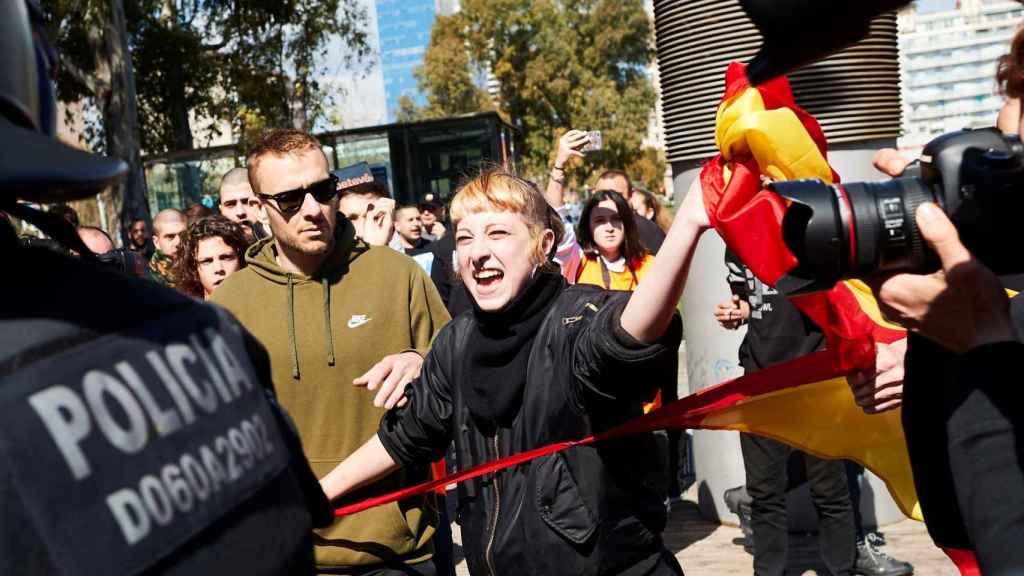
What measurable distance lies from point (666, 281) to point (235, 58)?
57.8ft

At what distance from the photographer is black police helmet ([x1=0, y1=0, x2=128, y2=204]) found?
1.25m

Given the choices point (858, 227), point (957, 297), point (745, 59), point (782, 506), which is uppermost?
point (745, 59)

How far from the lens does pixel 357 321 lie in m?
3.54

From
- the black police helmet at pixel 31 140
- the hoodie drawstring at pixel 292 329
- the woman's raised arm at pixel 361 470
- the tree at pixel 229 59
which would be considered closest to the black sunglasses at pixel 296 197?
the hoodie drawstring at pixel 292 329

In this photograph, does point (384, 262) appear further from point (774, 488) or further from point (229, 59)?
point (229, 59)

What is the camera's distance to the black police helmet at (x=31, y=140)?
49.3 inches

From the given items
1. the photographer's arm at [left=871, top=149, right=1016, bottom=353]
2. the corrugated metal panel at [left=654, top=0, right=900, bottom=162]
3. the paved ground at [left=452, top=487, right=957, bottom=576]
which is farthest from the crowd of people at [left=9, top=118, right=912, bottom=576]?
the corrugated metal panel at [left=654, top=0, right=900, bottom=162]

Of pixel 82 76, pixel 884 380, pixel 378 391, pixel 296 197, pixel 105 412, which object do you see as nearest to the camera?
pixel 105 412

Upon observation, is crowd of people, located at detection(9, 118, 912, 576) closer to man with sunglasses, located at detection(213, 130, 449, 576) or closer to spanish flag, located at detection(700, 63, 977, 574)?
man with sunglasses, located at detection(213, 130, 449, 576)

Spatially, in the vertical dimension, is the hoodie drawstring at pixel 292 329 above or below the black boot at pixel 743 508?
above

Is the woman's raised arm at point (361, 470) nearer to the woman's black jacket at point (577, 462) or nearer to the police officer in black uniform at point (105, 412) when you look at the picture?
the woman's black jacket at point (577, 462)

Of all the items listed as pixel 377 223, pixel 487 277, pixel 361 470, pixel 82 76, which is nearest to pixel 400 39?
pixel 82 76

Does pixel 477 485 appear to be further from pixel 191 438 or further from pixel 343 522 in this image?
pixel 191 438

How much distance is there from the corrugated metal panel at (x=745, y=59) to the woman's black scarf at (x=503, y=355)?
3.29 meters
